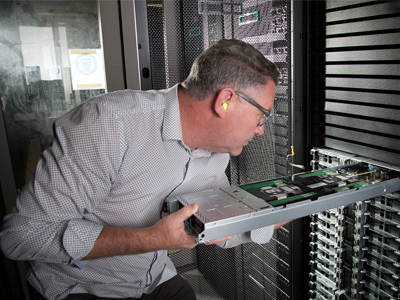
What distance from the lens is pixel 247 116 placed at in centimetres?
151

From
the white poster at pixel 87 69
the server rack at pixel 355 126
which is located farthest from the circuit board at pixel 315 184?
the white poster at pixel 87 69

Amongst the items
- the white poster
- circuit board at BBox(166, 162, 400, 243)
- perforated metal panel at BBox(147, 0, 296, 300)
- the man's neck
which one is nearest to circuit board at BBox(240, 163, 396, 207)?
circuit board at BBox(166, 162, 400, 243)

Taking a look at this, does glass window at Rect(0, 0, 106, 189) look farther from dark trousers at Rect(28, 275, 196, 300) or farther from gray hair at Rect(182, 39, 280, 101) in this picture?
dark trousers at Rect(28, 275, 196, 300)

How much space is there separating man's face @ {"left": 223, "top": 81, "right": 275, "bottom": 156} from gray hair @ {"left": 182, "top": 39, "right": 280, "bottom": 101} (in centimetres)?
4

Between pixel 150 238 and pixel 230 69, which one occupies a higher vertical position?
pixel 230 69

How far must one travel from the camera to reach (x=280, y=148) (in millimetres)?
2127

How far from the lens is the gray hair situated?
145 cm

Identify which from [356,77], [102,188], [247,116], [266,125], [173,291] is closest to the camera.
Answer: [102,188]

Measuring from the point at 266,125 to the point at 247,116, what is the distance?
2.12 feet

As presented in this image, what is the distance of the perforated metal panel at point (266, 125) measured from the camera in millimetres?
1822

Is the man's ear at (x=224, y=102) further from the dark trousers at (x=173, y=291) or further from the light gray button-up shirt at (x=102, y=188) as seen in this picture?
Answer: the dark trousers at (x=173, y=291)

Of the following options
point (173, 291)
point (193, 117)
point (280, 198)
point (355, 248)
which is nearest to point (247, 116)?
point (193, 117)

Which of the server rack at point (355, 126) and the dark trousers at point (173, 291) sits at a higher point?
the server rack at point (355, 126)

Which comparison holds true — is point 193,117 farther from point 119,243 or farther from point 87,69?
point 87,69
